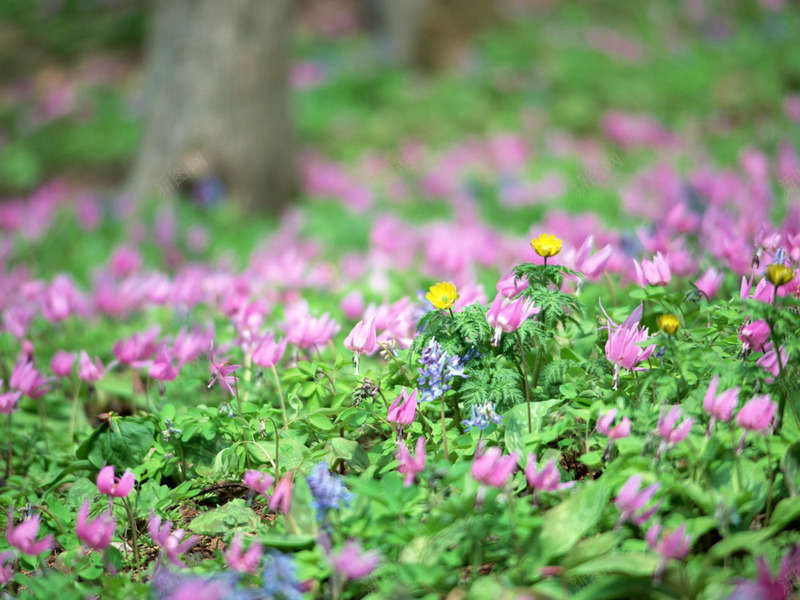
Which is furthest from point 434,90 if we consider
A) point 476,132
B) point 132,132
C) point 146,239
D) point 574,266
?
point 574,266

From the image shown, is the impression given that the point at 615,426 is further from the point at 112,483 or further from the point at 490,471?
the point at 112,483

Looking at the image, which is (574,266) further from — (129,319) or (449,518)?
Answer: (129,319)

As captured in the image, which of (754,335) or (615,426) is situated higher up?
(754,335)

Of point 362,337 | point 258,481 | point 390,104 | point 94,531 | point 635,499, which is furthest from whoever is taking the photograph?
point 390,104

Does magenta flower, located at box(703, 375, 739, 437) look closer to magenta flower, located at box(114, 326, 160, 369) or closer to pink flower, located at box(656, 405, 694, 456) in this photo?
pink flower, located at box(656, 405, 694, 456)

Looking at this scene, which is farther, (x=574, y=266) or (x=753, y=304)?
(x=574, y=266)

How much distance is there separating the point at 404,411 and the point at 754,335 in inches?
34.2

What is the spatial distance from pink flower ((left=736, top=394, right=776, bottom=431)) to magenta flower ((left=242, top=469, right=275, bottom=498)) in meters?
1.12

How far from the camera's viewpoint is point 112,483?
179cm

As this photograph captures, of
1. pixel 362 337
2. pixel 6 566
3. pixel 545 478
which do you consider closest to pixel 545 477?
pixel 545 478

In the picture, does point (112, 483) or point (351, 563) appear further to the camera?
point (112, 483)

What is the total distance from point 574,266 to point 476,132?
6.38 m

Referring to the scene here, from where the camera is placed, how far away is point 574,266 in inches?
89.5

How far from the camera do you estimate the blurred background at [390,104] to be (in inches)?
232
